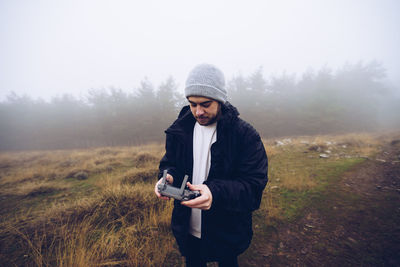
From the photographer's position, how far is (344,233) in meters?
2.45

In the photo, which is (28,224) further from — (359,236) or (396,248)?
(396,248)

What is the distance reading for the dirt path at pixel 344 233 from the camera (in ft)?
6.77

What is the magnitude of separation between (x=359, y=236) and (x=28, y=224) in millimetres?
5957

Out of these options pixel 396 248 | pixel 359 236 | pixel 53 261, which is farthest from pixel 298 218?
pixel 53 261

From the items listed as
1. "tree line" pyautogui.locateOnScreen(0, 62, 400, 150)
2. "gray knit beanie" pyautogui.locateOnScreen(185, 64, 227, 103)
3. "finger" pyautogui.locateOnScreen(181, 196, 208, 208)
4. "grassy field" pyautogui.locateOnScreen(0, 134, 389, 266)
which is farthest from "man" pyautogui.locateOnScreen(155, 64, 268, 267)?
"tree line" pyautogui.locateOnScreen(0, 62, 400, 150)

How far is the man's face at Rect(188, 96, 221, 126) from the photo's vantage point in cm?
144

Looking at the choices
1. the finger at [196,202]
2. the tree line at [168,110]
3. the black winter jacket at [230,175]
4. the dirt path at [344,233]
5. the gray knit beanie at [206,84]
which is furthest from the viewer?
the tree line at [168,110]

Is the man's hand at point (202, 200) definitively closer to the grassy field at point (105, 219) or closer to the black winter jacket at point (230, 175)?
the black winter jacket at point (230, 175)

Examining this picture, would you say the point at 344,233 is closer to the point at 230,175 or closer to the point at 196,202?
the point at 230,175

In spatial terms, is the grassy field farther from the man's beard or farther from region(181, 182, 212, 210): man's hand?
the man's beard

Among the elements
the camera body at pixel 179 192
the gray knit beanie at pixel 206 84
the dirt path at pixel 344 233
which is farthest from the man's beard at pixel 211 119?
the dirt path at pixel 344 233

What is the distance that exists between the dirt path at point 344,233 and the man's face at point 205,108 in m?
2.31

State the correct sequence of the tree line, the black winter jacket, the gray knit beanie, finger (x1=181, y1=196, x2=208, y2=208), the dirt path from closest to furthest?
finger (x1=181, y1=196, x2=208, y2=208), the black winter jacket, the gray knit beanie, the dirt path, the tree line

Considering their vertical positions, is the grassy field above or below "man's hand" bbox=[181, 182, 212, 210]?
below
